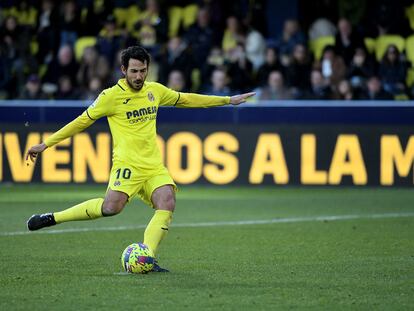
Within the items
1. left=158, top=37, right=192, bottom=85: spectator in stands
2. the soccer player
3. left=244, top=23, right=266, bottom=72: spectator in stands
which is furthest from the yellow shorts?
left=244, top=23, right=266, bottom=72: spectator in stands

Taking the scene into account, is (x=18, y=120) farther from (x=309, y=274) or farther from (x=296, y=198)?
(x=309, y=274)

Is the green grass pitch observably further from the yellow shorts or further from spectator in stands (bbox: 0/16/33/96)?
spectator in stands (bbox: 0/16/33/96)

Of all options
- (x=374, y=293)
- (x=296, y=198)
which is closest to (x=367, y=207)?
(x=296, y=198)

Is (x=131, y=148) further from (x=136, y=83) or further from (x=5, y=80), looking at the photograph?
(x=5, y=80)

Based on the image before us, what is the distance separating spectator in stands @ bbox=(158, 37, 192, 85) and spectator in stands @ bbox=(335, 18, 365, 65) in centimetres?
253

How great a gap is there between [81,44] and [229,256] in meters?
12.1

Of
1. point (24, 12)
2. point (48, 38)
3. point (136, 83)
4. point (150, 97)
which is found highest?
point (24, 12)

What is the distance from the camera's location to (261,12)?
2112 centimetres

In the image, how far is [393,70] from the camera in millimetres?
19078

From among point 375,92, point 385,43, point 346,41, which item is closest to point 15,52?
point 346,41

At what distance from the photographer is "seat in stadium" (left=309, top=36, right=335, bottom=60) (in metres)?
20.2

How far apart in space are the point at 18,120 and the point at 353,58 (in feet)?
18.3

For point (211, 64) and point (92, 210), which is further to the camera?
point (211, 64)

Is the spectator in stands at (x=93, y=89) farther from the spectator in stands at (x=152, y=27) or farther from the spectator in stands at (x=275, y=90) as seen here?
the spectator in stands at (x=275, y=90)
